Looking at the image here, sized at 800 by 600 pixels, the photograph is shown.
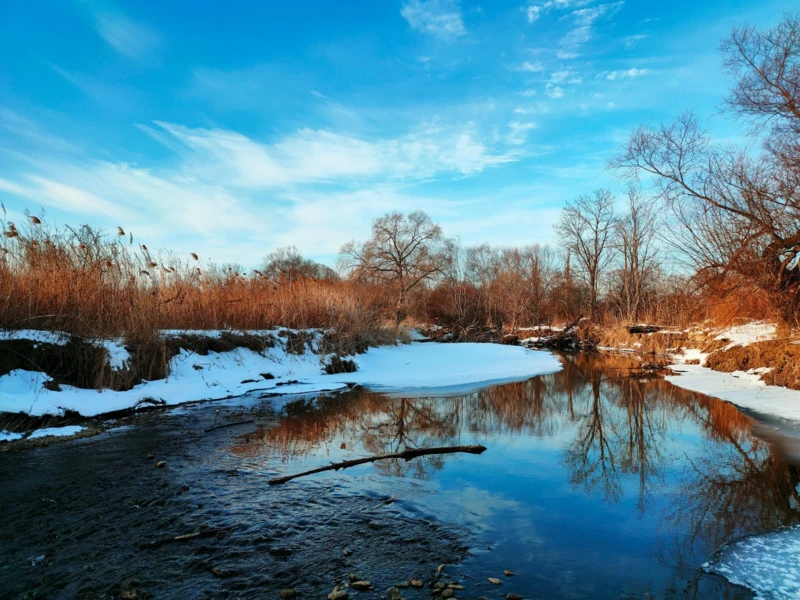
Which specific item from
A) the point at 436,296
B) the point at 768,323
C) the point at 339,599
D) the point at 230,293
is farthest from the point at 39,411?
the point at 436,296

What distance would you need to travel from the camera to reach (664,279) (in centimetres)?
3002

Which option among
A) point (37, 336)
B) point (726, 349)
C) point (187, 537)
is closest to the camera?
point (187, 537)

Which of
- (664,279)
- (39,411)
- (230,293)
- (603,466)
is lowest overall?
(603,466)

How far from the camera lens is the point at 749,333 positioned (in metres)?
13.0

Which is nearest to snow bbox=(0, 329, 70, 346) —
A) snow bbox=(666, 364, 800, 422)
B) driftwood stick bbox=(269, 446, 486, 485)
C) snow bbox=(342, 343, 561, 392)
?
driftwood stick bbox=(269, 446, 486, 485)

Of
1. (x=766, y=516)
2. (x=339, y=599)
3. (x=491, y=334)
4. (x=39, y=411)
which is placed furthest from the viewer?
(x=491, y=334)

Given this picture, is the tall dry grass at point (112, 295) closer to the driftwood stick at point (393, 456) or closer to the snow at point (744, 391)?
the driftwood stick at point (393, 456)

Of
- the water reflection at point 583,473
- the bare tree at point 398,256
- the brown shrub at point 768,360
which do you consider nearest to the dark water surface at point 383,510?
the water reflection at point 583,473

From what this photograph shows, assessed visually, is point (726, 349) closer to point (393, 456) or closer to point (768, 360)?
point (768, 360)

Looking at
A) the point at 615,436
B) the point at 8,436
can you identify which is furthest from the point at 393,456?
the point at 8,436

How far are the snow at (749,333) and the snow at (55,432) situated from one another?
14.6 metres

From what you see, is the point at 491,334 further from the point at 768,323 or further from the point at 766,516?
the point at 766,516

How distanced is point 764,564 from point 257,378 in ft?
30.7

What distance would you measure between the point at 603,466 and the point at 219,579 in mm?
4320
